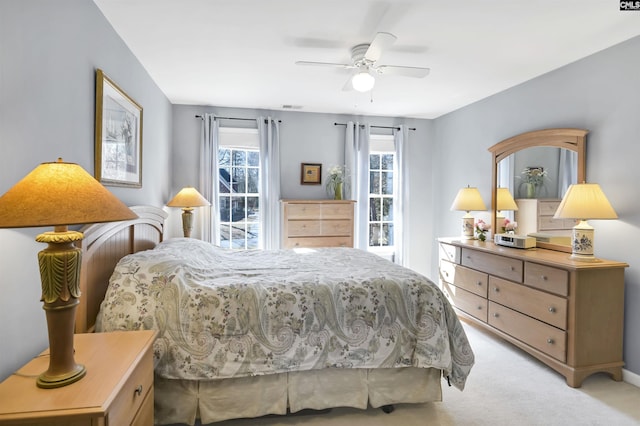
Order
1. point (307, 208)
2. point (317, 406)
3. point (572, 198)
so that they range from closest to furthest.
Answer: point (317, 406) < point (572, 198) < point (307, 208)

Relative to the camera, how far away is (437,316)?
7.36 feet

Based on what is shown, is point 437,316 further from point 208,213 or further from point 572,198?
point 208,213

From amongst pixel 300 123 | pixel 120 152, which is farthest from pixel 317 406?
pixel 300 123

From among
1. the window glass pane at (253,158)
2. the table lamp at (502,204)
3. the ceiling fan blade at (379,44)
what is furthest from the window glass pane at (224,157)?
the table lamp at (502,204)

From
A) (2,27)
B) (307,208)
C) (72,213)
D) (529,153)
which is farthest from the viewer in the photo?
(307,208)

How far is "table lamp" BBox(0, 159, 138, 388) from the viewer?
1112 mm

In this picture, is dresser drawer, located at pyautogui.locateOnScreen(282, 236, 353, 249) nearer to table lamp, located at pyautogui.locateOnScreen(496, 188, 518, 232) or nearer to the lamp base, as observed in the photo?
table lamp, located at pyautogui.locateOnScreen(496, 188, 518, 232)

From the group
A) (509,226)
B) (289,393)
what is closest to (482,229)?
(509,226)

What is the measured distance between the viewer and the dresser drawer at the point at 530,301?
2719mm

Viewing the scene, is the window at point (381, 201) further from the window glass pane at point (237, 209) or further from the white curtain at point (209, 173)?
the white curtain at point (209, 173)

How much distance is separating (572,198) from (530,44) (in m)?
1.29

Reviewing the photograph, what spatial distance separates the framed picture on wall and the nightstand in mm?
1203

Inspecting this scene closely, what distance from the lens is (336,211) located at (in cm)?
487

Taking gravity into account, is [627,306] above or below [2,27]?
below
